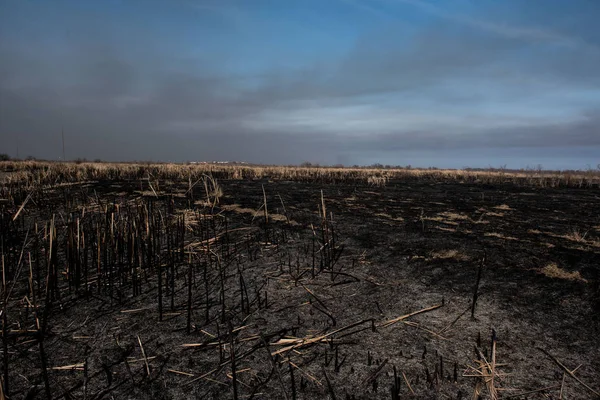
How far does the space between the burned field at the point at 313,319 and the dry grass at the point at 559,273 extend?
29 millimetres

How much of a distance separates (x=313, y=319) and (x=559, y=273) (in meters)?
3.21

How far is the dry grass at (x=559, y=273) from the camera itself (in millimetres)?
4218

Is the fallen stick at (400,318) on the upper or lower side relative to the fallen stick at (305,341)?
upper

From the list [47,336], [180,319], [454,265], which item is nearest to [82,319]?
[47,336]

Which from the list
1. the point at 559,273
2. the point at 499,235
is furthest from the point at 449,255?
the point at 499,235

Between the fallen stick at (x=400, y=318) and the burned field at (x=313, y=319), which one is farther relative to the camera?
the fallen stick at (x=400, y=318)

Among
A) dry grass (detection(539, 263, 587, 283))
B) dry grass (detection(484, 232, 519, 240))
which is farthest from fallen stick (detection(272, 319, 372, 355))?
dry grass (detection(484, 232, 519, 240))

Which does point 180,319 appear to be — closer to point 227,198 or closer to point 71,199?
point 227,198

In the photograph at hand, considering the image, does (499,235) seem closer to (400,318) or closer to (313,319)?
(400,318)

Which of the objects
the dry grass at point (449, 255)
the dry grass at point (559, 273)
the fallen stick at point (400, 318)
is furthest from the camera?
the dry grass at point (449, 255)

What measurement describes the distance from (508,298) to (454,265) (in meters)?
0.95

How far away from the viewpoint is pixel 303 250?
551 cm

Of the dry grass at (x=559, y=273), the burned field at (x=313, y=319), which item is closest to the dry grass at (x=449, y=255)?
the burned field at (x=313, y=319)

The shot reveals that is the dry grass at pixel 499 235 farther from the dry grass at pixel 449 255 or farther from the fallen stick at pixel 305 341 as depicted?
the fallen stick at pixel 305 341
